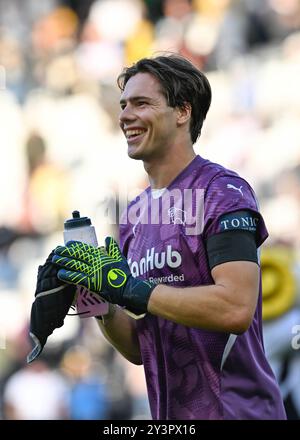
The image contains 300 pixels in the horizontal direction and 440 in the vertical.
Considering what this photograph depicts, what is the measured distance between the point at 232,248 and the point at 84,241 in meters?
0.57

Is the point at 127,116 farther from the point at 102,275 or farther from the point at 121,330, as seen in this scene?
the point at 121,330

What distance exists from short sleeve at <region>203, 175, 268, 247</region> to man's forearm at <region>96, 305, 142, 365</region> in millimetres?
630

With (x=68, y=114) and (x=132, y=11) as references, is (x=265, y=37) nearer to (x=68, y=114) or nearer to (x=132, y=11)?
(x=132, y=11)

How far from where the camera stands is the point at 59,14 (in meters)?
10.6

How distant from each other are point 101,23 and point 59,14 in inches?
23.7

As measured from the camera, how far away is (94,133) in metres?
9.58

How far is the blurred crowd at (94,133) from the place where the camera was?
26.6 feet

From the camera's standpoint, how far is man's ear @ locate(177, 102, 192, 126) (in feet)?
12.4

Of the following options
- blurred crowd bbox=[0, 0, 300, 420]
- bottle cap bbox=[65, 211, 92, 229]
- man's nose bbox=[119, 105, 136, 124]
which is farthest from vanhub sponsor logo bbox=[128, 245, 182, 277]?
blurred crowd bbox=[0, 0, 300, 420]

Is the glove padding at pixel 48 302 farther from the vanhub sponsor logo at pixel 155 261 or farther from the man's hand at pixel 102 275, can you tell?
the vanhub sponsor logo at pixel 155 261

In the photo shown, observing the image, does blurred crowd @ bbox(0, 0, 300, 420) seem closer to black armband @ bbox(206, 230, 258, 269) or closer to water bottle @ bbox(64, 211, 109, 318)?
water bottle @ bbox(64, 211, 109, 318)

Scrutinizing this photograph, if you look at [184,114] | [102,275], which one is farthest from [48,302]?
[184,114]

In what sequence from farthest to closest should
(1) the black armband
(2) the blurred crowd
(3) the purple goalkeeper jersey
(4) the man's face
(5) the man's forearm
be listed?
(2) the blurred crowd
(5) the man's forearm
(4) the man's face
(3) the purple goalkeeper jersey
(1) the black armband
